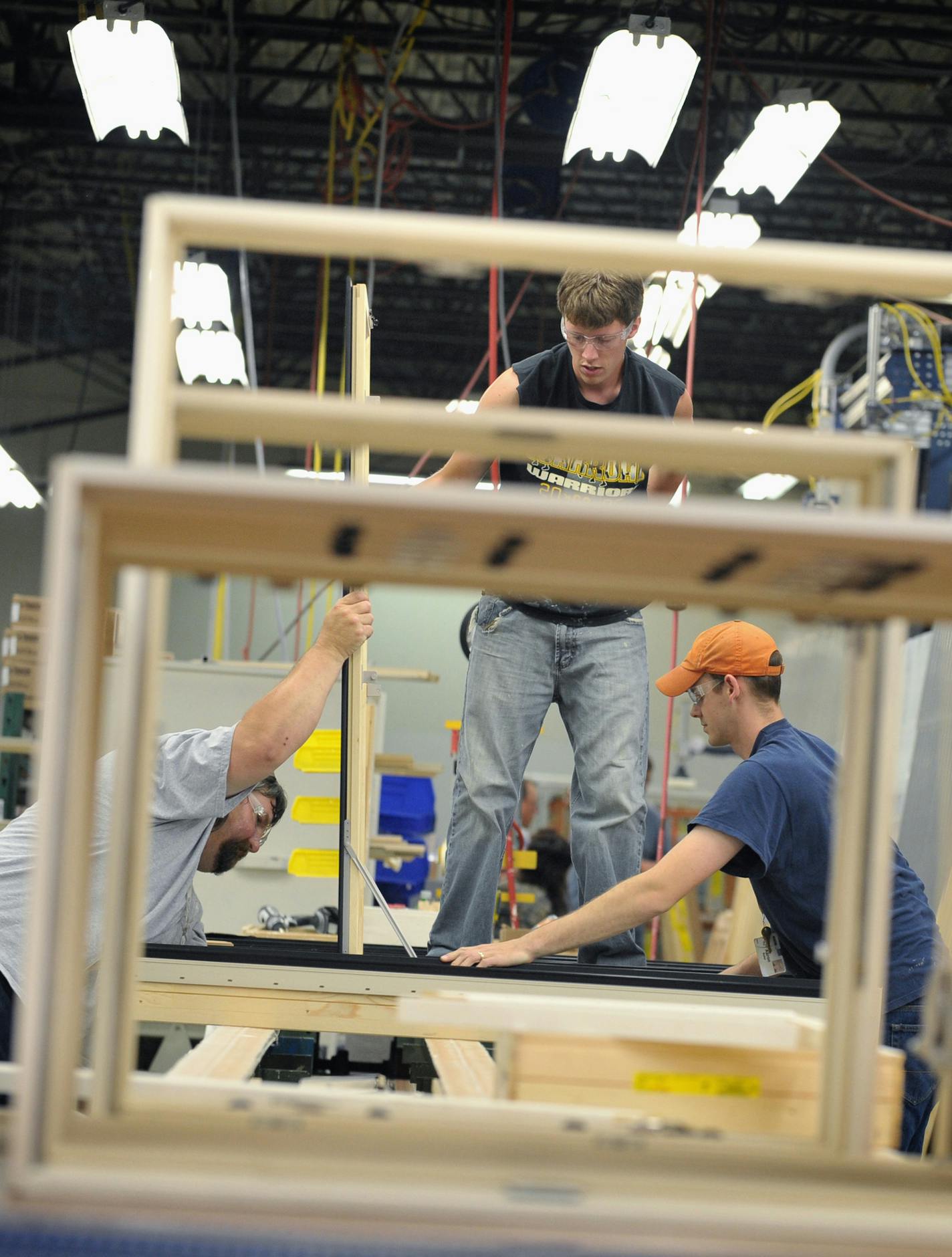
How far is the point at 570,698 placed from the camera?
312 cm

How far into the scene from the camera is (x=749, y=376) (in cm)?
1390

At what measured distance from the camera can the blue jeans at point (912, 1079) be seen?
8.05 feet

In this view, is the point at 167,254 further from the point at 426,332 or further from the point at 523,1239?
the point at 426,332

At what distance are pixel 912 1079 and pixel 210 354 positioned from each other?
5.94 m

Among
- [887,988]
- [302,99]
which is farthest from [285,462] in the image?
[887,988]

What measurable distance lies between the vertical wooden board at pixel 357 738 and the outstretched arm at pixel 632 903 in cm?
45

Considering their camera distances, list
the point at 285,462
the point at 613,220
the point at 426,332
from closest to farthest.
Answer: the point at 613,220, the point at 426,332, the point at 285,462

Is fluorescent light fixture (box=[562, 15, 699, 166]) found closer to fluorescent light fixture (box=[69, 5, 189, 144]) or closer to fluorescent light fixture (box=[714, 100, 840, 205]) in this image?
fluorescent light fixture (box=[714, 100, 840, 205])

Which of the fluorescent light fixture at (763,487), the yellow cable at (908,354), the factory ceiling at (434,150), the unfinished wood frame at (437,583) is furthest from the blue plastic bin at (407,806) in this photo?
the fluorescent light fixture at (763,487)

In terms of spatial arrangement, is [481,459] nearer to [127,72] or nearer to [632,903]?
[632,903]

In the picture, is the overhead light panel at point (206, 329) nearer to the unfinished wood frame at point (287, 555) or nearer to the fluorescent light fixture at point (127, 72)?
the fluorescent light fixture at point (127, 72)

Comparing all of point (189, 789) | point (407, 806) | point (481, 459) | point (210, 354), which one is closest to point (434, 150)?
point (210, 354)

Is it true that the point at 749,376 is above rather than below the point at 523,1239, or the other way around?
above

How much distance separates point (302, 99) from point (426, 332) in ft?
12.6
